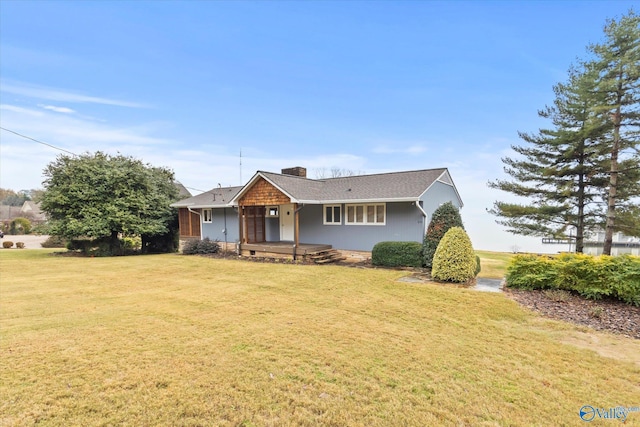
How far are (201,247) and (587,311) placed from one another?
17660 mm

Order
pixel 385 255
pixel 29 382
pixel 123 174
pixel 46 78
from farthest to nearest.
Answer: pixel 123 174 → pixel 46 78 → pixel 385 255 → pixel 29 382

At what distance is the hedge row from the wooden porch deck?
808 cm

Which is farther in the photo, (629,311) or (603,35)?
(603,35)

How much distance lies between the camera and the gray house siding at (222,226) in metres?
18.6

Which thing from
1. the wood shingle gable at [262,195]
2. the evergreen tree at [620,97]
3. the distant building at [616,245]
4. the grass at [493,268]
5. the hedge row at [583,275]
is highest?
the evergreen tree at [620,97]

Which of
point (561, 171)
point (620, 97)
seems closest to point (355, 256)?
point (561, 171)

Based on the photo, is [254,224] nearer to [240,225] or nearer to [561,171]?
[240,225]

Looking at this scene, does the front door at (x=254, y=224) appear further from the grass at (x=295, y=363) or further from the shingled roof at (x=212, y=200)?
the grass at (x=295, y=363)

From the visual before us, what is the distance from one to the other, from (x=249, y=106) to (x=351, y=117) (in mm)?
7594

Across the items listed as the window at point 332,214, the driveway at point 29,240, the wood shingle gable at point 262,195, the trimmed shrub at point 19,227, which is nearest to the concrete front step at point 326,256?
the window at point 332,214

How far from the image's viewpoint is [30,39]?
13.9m

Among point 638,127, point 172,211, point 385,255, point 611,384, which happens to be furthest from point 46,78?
point 638,127

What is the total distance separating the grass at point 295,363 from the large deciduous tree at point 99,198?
11.1 meters

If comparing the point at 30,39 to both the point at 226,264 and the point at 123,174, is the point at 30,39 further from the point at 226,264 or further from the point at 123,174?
the point at 226,264
